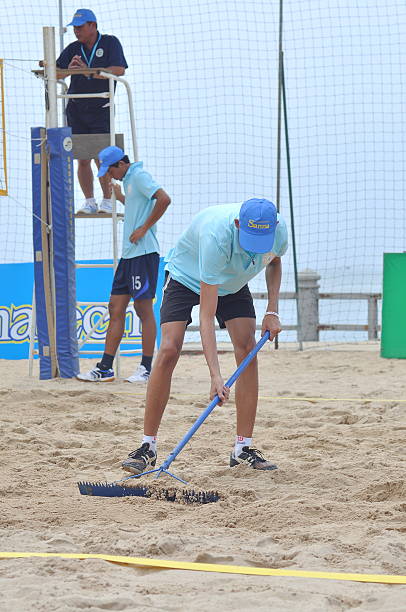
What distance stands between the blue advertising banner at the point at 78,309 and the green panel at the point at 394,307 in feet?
7.20

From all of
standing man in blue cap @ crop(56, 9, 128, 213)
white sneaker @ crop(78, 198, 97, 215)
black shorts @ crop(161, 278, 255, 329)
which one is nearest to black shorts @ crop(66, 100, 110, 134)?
standing man in blue cap @ crop(56, 9, 128, 213)

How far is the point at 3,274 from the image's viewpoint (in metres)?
8.54

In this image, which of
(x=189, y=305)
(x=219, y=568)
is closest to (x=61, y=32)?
(x=189, y=305)

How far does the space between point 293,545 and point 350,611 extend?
60cm

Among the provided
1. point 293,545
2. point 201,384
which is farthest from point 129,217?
point 293,545

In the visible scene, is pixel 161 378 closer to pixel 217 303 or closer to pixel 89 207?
pixel 217 303

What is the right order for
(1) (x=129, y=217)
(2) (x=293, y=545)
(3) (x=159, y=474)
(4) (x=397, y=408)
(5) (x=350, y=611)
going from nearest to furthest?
(5) (x=350, y=611) < (2) (x=293, y=545) < (3) (x=159, y=474) < (4) (x=397, y=408) < (1) (x=129, y=217)

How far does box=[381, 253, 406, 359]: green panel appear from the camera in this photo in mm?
8117

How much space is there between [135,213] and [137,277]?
1.60ft

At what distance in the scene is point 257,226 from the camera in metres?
3.44

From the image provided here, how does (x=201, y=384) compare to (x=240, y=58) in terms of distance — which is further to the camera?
(x=240, y=58)

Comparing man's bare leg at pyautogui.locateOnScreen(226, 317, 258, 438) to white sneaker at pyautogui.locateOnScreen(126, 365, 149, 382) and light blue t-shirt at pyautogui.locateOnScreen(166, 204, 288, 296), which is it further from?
white sneaker at pyautogui.locateOnScreen(126, 365, 149, 382)

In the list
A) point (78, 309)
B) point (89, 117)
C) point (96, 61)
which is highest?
point (96, 61)

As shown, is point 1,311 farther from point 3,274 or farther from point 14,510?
point 14,510
